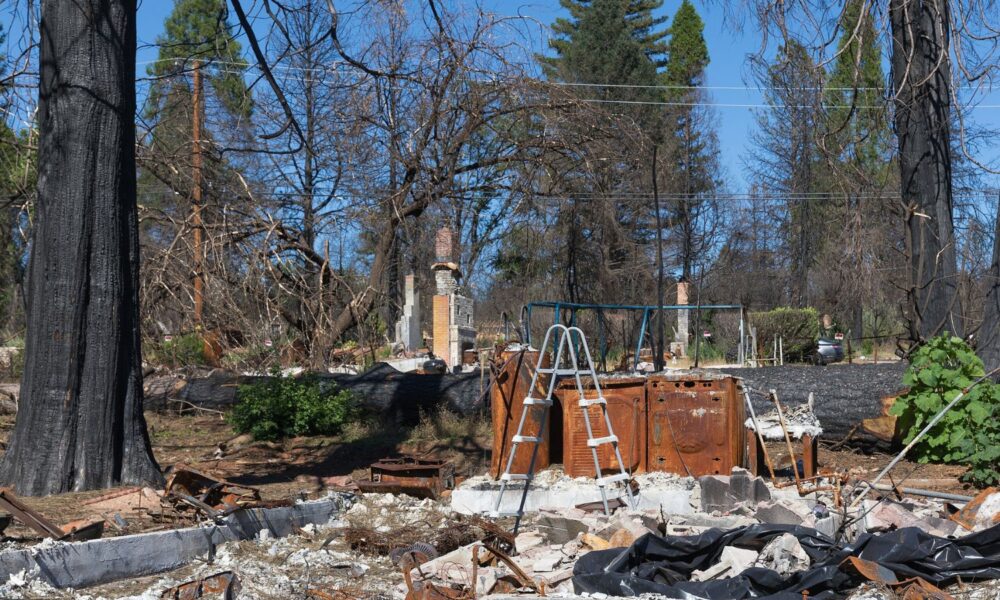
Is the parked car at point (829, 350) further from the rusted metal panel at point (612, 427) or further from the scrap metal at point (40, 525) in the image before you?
the scrap metal at point (40, 525)

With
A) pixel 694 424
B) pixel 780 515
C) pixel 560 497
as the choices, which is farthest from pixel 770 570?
pixel 694 424

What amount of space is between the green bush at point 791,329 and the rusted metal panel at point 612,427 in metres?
19.4

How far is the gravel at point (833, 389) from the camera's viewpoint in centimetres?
1260

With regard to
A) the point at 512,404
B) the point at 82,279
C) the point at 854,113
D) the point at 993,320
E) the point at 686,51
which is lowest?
the point at 512,404

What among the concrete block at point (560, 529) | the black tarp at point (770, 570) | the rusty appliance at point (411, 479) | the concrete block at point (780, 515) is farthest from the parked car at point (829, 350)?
the black tarp at point (770, 570)

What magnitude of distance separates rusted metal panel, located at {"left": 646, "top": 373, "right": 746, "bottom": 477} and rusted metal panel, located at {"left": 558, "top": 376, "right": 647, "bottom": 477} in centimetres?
10

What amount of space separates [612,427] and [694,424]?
0.73 meters

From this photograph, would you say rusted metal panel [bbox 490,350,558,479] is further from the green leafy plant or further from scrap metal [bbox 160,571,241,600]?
the green leafy plant

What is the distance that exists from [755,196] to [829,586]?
113 ft

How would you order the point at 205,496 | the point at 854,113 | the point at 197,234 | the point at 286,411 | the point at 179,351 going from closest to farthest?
the point at 205,496
the point at 286,411
the point at 197,234
the point at 854,113
the point at 179,351

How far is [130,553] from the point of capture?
555 centimetres

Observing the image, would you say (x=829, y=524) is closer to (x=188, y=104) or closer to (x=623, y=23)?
(x=188, y=104)

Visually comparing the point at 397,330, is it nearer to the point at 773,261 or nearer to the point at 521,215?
the point at 521,215

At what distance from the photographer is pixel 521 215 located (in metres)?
17.4
